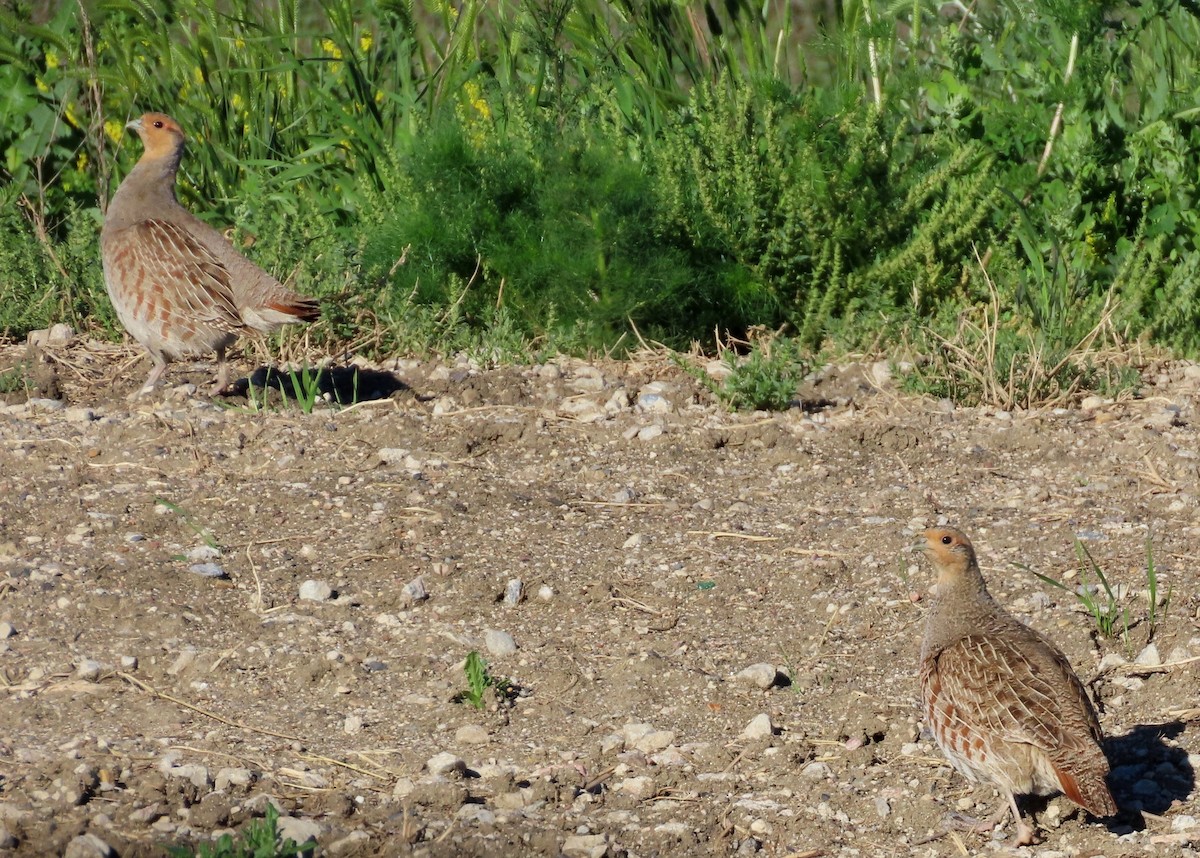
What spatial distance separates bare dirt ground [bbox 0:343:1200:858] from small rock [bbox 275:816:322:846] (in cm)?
2

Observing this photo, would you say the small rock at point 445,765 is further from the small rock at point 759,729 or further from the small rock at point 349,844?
the small rock at point 759,729

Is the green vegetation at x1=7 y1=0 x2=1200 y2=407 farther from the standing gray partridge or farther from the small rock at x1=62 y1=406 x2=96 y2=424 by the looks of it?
the standing gray partridge

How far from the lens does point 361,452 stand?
5719 mm

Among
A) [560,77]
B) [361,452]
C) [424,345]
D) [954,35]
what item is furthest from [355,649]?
[954,35]

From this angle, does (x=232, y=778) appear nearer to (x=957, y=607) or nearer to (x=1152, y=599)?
(x=957, y=607)

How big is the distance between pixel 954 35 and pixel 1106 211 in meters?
1.10


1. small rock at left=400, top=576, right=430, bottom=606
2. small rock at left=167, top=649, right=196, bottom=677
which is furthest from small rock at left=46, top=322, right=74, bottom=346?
small rock at left=167, top=649, right=196, bottom=677

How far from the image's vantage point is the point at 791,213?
6.88m

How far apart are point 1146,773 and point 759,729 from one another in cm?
98

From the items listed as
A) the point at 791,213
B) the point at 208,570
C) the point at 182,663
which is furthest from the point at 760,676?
the point at 791,213

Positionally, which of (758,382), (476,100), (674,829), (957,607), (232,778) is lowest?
(758,382)

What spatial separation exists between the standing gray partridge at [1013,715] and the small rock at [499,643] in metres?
1.20

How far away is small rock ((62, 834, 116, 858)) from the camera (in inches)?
123

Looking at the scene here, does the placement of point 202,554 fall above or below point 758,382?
above
